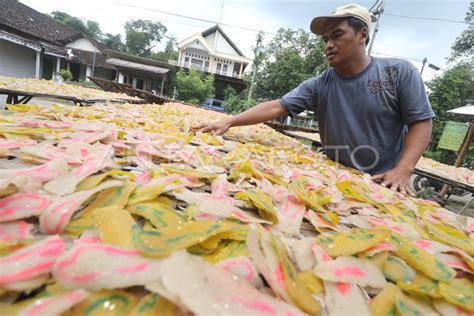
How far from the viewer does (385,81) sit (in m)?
1.96

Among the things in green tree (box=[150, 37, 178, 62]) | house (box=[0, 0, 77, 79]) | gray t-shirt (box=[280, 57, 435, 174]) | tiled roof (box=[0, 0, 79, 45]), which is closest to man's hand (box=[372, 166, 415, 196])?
gray t-shirt (box=[280, 57, 435, 174])

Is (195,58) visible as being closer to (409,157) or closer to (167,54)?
(167,54)

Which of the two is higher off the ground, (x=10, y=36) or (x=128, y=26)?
(x=128, y=26)

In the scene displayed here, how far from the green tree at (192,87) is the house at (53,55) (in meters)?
1.61

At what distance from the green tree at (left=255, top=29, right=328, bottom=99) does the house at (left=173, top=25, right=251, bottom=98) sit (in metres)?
5.53

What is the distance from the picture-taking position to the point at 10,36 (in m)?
13.1

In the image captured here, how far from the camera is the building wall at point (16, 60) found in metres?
14.1

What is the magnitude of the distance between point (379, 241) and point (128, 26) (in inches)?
2120

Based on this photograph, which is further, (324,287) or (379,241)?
(379,241)

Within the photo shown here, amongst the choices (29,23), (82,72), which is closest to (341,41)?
(29,23)

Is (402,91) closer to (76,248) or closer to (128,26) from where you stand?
(76,248)

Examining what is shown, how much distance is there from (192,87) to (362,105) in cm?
1992

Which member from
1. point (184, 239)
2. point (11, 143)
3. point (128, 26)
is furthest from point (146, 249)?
point (128, 26)

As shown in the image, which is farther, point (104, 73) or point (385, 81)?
point (104, 73)
